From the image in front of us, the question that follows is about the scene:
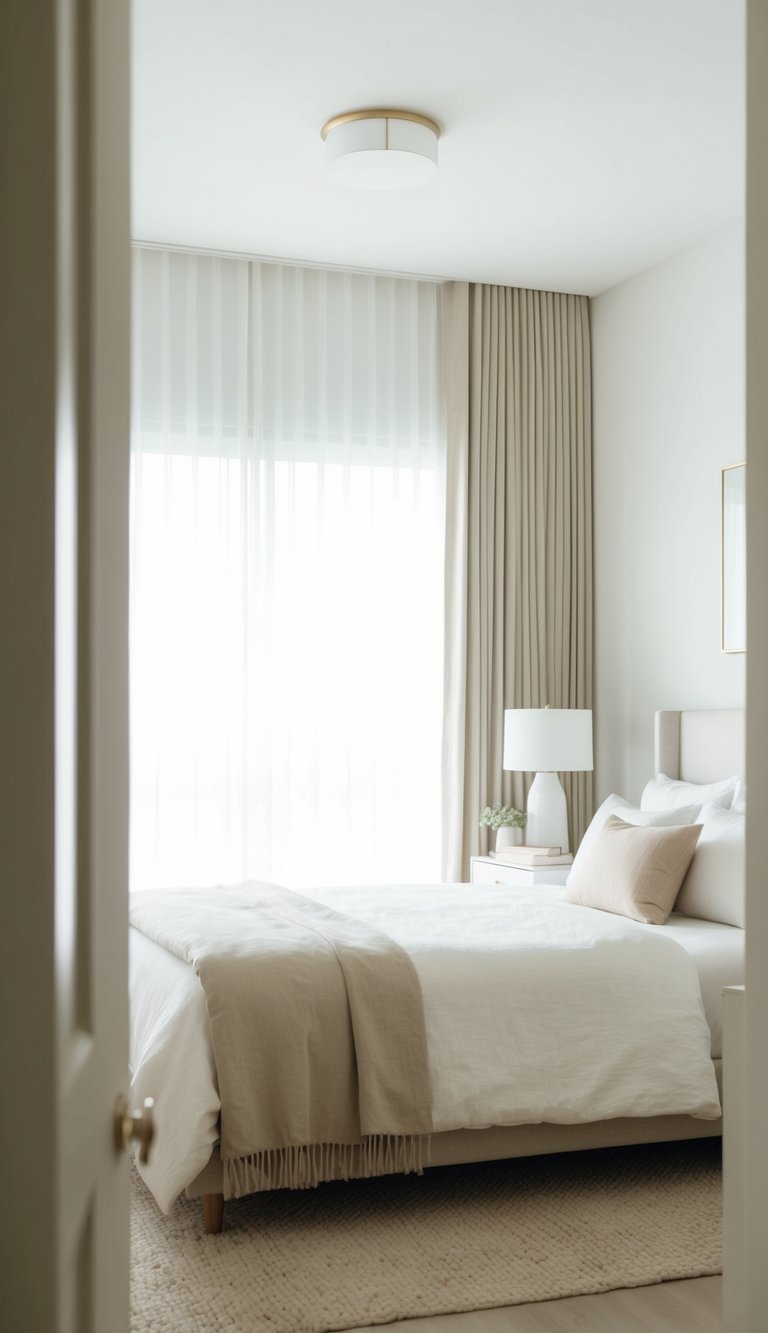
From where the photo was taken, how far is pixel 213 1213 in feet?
9.21

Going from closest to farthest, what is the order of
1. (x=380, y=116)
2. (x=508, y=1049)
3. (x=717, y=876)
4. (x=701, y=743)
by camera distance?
(x=508, y=1049) < (x=717, y=876) < (x=380, y=116) < (x=701, y=743)

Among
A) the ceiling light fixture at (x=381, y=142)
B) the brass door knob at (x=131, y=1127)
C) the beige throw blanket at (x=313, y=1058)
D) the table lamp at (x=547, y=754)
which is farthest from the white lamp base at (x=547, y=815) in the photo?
the brass door knob at (x=131, y=1127)

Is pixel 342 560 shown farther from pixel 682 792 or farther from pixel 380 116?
pixel 380 116

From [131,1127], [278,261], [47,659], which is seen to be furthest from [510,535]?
[47,659]

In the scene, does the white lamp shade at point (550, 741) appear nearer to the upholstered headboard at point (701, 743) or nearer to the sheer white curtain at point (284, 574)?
the upholstered headboard at point (701, 743)

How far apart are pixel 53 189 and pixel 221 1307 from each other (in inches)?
93.5

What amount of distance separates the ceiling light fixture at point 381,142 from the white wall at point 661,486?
136 centimetres

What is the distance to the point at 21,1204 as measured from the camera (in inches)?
25.0

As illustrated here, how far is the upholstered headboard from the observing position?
179 inches

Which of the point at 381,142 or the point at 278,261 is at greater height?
the point at 278,261

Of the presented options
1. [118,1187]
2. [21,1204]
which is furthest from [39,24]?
[118,1187]

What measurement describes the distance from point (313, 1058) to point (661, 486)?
129 inches

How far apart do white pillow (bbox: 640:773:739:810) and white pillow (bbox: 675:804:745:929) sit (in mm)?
307

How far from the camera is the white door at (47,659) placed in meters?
0.64
